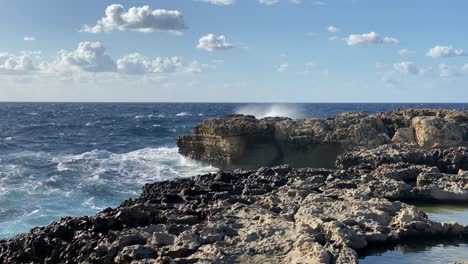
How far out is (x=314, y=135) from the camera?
36.1 meters

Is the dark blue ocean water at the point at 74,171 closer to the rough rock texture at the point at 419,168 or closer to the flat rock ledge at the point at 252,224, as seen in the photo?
the flat rock ledge at the point at 252,224

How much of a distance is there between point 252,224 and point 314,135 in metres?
20.3

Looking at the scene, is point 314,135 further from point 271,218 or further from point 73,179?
point 271,218

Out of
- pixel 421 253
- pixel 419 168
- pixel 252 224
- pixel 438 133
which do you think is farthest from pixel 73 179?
pixel 421 253

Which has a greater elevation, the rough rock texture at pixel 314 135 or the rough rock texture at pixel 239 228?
the rough rock texture at pixel 314 135

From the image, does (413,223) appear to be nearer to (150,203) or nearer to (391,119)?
(150,203)

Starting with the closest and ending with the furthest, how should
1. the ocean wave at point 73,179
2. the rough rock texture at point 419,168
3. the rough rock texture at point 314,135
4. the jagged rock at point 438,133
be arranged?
the rough rock texture at point 419,168 < the ocean wave at point 73,179 < the jagged rock at point 438,133 < the rough rock texture at point 314,135

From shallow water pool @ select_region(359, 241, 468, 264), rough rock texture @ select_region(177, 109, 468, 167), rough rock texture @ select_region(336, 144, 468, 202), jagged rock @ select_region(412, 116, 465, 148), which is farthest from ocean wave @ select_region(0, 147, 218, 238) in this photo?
shallow water pool @ select_region(359, 241, 468, 264)

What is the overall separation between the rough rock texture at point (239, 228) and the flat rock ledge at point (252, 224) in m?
0.03

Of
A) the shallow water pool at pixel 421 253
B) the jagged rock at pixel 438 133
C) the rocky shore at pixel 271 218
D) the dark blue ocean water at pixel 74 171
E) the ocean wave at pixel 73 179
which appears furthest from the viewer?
the jagged rock at pixel 438 133

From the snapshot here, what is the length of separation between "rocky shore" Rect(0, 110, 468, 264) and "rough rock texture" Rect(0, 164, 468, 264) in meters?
0.03

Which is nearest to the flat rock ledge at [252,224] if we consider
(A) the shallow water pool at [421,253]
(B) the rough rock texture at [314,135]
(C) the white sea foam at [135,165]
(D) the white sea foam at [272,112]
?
(A) the shallow water pool at [421,253]

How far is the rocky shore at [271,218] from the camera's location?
1459 centimetres

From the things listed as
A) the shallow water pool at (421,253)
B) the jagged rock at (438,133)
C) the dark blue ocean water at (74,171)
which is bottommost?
the dark blue ocean water at (74,171)
